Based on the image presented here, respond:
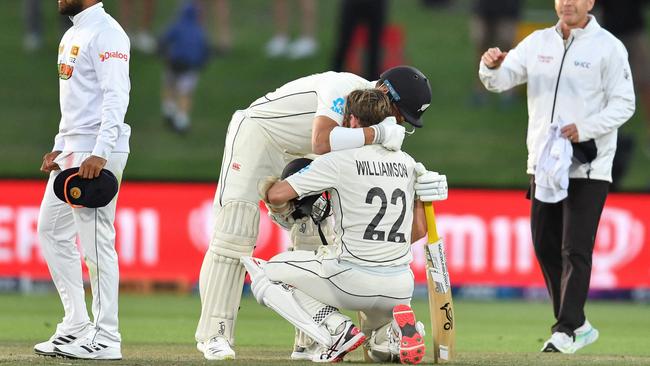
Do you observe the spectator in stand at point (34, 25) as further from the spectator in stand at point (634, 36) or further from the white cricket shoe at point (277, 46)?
the spectator in stand at point (634, 36)

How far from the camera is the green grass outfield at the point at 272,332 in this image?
680 centimetres

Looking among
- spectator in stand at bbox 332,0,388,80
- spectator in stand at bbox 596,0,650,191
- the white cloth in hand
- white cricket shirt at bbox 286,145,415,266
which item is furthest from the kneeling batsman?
spectator in stand at bbox 332,0,388,80

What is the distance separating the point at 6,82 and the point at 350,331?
34.7 ft

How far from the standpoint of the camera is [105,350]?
6.57 m

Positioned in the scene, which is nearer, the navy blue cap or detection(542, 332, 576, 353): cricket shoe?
the navy blue cap

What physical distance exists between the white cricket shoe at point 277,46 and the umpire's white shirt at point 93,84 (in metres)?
9.75

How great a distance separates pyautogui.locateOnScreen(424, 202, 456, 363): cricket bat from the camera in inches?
261

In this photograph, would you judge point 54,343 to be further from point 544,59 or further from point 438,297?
point 544,59

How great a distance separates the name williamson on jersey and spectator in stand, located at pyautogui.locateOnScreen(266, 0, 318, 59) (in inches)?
397

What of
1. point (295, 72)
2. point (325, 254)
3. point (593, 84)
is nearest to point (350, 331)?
point (325, 254)

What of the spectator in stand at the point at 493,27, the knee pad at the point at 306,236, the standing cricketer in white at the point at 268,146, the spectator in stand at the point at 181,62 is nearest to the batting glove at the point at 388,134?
the standing cricketer in white at the point at 268,146

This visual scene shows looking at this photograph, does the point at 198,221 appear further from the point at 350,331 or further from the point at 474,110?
the point at 350,331

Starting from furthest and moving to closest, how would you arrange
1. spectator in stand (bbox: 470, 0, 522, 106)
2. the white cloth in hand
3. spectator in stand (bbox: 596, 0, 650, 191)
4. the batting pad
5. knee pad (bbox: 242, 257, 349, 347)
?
spectator in stand (bbox: 470, 0, 522, 106)
spectator in stand (bbox: 596, 0, 650, 191)
the white cloth in hand
the batting pad
knee pad (bbox: 242, 257, 349, 347)

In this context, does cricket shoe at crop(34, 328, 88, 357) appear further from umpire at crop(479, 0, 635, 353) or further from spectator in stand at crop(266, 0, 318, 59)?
spectator in stand at crop(266, 0, 318, 59)
